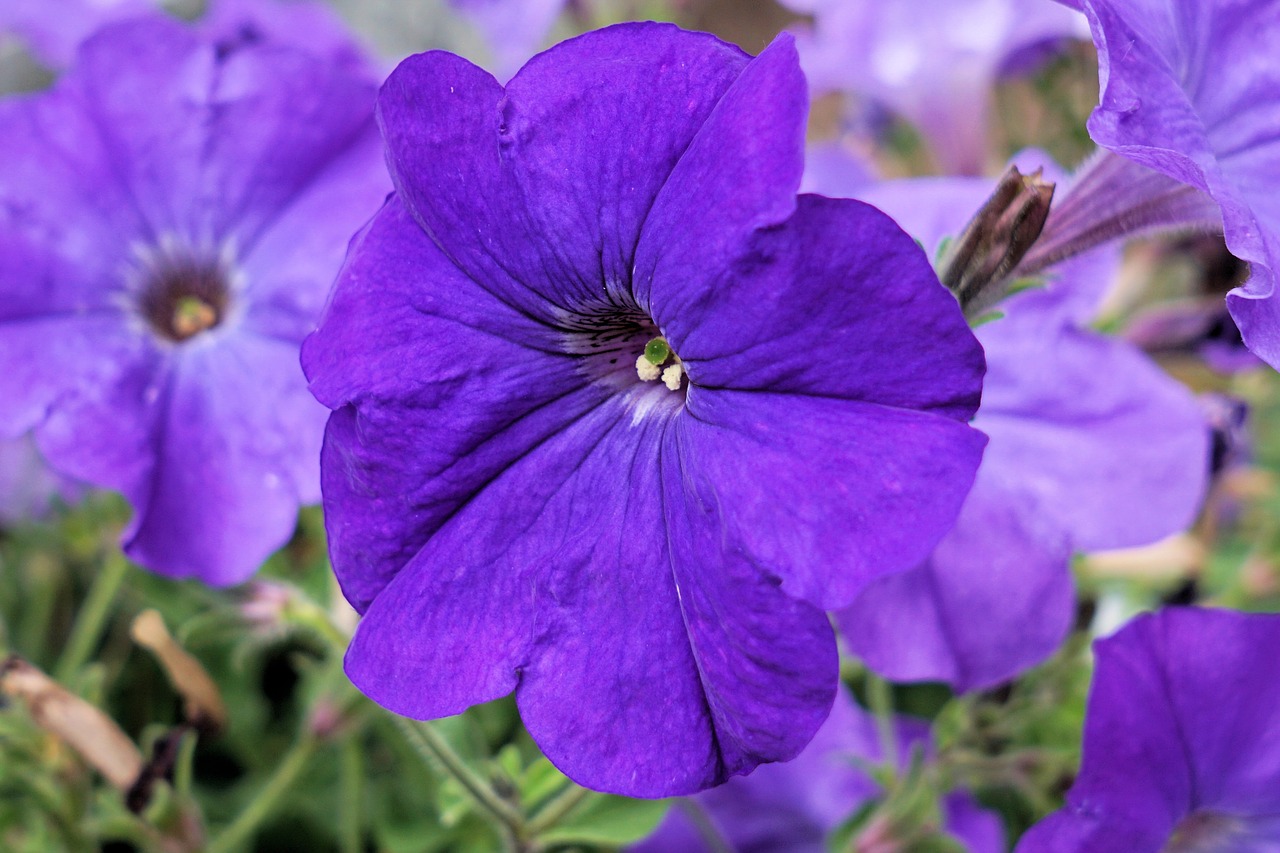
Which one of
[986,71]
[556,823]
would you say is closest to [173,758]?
[556,823]

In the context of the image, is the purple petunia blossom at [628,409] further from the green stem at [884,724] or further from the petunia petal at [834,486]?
the green stem at [884,724]

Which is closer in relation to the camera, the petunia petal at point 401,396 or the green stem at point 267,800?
the petunia petal at point 401,396

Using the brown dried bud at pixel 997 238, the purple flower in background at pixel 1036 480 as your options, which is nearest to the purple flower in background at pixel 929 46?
the purple flower in background at pixel 1036 480

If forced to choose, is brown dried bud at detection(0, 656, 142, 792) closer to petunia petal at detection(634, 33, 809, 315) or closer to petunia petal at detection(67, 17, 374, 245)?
petunia petal at detection(67, 17, 374, 245)

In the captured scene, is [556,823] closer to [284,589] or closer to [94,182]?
[284,589]

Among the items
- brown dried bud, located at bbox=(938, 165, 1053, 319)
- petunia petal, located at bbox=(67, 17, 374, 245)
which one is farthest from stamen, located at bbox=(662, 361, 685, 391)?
petunia petal, located at bbox=(67, 17, 374, 245)

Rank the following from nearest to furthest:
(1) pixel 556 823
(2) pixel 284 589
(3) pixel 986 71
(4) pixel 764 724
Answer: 1. (4) pixel 764 724
2. (1) pixel 556 823
3. (2) pixel 284 589
4. (3) pixel 986 71
